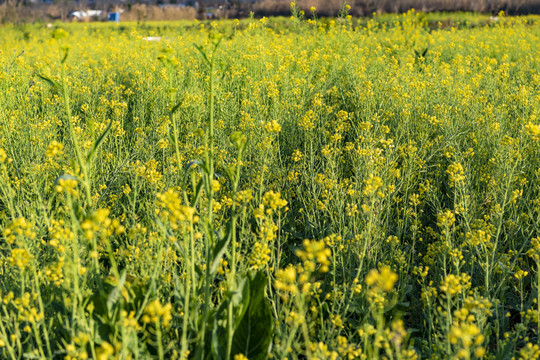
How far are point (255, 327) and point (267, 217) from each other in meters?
0.41

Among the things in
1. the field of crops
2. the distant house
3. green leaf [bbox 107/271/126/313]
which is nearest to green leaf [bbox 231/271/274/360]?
the field of crops

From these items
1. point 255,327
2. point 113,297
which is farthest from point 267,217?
point 113,297

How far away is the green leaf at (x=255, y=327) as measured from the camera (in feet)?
5.10

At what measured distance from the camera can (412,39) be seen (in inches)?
301

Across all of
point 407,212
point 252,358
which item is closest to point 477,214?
point 407,212

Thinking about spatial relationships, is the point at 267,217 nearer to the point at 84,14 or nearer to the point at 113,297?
the point at 113,297

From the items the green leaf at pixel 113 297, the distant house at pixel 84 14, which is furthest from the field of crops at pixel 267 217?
the distant house at pixel 84 14

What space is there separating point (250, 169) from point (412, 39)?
5.88 metres

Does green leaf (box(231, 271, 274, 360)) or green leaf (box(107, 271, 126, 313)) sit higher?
green leaf (box(107, 271, 126, 313))

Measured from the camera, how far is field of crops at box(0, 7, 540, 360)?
4.61 ft

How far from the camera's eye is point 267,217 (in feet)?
5.39

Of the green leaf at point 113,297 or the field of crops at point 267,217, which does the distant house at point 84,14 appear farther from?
the green leaf at point 113,297

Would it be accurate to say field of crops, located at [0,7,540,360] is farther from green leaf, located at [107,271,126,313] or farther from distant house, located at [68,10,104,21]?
distant house, located at [68,10,104,21]

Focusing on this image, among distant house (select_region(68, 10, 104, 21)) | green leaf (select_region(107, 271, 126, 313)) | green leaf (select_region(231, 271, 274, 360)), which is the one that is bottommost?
green leaf (select_region(231, 271, 274, 360))
